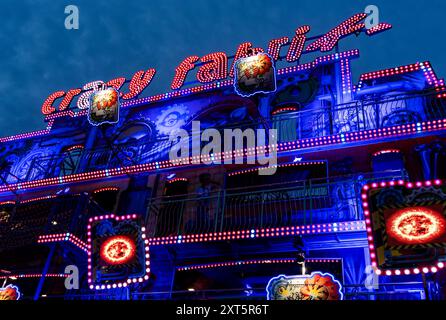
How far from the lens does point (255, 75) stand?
15.2 metres

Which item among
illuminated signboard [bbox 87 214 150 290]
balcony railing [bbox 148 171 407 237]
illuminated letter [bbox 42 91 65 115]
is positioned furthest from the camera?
illuminated letter [bbox 42 91 65 115]

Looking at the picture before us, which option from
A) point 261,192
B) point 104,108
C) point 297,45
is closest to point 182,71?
point 104,108

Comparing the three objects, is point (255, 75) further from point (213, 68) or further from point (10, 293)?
A: point (10, 293)


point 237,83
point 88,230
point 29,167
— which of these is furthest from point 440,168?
point 29,167

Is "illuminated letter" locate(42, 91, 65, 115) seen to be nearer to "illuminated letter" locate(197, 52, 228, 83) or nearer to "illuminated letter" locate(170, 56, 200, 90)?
"illuminated letter" locate(170, 56, 200, 90)

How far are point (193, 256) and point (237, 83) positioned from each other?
569cm

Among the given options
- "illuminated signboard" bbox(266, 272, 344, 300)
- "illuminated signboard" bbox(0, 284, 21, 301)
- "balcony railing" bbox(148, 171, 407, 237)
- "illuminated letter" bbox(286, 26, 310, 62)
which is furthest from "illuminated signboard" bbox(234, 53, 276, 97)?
"illuminated signboard" bbox(0, 284, 21, 301)

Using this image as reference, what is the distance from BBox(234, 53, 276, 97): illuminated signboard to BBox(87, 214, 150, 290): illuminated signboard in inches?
219

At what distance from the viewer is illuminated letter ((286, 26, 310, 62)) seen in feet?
57.5

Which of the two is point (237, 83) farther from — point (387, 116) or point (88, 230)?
point (88, 230)

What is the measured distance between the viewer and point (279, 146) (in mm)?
13859

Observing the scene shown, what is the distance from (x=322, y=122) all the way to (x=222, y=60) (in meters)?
5.70

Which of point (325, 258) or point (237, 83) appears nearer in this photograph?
point (325, 258)

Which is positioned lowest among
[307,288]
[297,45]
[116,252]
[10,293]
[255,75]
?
[307,288]
